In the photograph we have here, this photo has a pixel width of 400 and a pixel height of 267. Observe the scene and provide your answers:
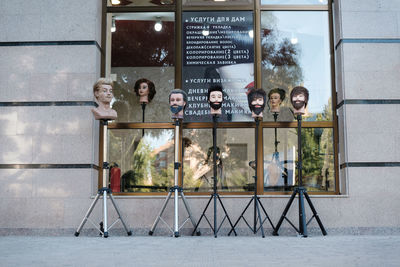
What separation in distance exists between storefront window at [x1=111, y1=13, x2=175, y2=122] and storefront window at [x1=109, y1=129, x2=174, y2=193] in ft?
0.75

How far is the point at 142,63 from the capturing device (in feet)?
24.2

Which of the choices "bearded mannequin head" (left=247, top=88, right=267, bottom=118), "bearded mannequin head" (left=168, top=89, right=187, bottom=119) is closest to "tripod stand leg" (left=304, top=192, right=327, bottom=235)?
"bearded mannequin head" (left=247, top=88, right=267, bottom=118)

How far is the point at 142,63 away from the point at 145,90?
0.41m

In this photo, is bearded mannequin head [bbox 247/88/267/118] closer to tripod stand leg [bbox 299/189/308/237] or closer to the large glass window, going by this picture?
the large glass window

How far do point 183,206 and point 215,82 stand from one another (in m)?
1.81

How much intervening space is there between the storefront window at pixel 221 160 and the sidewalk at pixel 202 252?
1.23 meters

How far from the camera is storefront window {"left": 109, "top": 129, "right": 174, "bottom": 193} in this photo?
7.11 m

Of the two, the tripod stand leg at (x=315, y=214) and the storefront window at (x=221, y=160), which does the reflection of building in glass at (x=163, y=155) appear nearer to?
the storefront window at (x=221, y=160)

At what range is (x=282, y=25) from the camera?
24.4 feet

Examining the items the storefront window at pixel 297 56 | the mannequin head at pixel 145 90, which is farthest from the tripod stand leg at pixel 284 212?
the mannequin head at pixel 145 90

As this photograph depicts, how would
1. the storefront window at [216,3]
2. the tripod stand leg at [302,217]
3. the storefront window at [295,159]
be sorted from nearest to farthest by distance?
the tripod stand leg at [302,217] < the storefront window at [295,159] < the storefront window at [216,3]

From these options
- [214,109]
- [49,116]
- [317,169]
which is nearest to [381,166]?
[317,169]

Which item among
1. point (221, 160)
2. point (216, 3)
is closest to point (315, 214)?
point (221, 160)

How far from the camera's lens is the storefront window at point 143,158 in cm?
711
